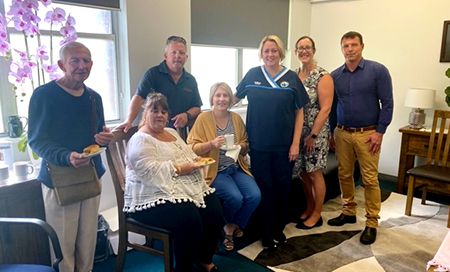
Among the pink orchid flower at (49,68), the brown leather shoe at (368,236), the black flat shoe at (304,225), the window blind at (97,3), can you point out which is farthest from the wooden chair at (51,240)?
the brown leather shoe at (368,236)

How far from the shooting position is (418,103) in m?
3.60

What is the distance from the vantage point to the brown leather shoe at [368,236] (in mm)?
2666

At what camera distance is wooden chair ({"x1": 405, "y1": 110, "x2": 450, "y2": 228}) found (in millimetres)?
3004

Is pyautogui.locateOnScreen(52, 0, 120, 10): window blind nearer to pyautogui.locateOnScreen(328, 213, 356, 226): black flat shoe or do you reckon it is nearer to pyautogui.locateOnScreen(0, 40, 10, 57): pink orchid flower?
pyautogui.locateOnScreen(0, 40, 10, 57): pink orchid flower

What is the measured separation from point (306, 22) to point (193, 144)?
3.09 meters

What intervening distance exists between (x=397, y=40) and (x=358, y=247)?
256 centimetres

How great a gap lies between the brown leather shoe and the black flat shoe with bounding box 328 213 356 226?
25cm

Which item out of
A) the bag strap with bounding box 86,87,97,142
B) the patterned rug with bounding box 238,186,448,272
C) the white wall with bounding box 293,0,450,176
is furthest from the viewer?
the white wall with bounding box 293,0,450,176

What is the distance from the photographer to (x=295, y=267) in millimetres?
2363

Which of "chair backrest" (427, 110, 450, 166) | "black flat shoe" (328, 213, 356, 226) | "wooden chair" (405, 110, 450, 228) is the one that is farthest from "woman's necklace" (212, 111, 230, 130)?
"chair backrest" (427, 110, 450, 166)

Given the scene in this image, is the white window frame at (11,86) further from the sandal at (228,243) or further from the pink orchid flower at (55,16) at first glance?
the sandal at (228,243)

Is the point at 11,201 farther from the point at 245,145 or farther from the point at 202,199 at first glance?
the point at 245,145

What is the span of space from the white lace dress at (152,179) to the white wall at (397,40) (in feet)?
10.0

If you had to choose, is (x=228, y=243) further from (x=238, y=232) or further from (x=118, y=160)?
(x=118, y=160)
